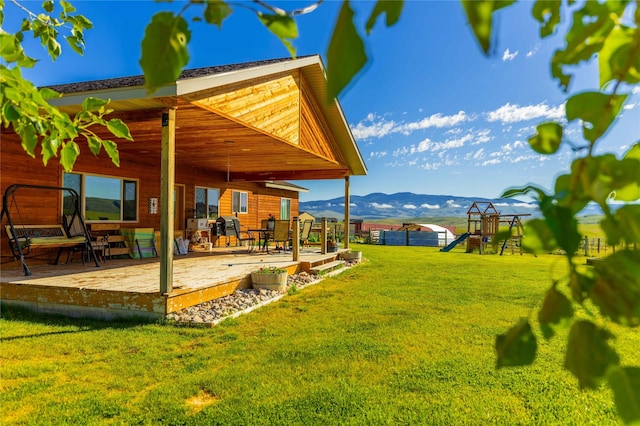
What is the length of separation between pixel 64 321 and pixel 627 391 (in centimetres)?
672

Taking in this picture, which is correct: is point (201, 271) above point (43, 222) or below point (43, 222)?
below

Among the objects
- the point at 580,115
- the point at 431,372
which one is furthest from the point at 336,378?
the point at 580,115

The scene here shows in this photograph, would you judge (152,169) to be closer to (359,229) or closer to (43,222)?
(43,222)

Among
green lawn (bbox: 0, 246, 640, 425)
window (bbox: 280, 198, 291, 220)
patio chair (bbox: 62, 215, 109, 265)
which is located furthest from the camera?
window (bbox: 280, 198, 291, 220)

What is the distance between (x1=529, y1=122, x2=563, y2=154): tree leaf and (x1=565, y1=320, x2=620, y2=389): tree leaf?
193mm

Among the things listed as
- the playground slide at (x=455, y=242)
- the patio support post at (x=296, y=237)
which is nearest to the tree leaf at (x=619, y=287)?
the patio support post at (x=296, y=237)

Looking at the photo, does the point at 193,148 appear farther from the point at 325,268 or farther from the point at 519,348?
the point at 519,348

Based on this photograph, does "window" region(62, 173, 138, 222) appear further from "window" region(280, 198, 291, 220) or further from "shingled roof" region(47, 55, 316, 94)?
"window" region(280, 198, 291, 220)

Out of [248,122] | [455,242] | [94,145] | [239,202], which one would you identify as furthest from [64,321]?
[455,242]

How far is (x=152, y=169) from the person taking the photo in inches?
472

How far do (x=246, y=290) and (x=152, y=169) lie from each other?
6300 mm

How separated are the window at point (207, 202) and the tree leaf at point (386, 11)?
14534mm

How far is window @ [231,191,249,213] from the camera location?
53.9 feet

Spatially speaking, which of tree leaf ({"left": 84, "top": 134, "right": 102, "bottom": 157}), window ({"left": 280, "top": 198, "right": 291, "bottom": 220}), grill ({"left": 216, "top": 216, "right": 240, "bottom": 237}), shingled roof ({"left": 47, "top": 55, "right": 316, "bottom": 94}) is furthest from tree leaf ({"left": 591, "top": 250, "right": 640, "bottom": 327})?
window ({"left": 280, "top": 198, "right": 291, "bottom": 220})
